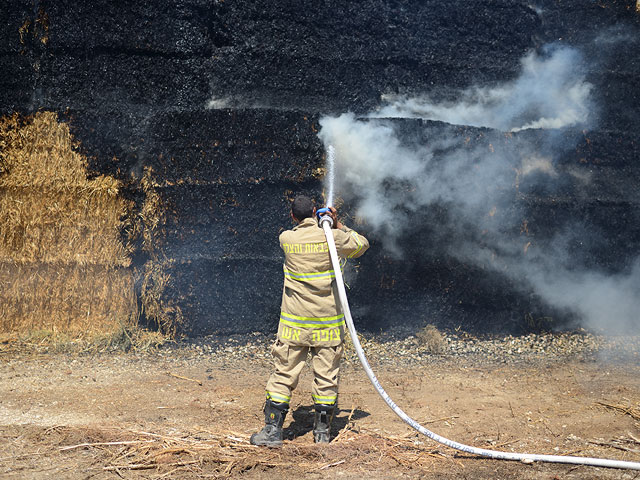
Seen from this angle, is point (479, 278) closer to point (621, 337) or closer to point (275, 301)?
point (621, 337)

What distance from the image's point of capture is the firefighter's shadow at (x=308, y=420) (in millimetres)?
4396

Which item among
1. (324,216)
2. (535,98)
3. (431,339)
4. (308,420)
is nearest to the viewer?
(324,216)

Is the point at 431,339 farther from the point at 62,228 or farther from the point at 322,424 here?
the point at 62,228

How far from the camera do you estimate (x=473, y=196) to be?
22.0 feet

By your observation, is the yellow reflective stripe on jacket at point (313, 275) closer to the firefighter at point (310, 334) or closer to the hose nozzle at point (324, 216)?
the firefighter at point (310, 334)

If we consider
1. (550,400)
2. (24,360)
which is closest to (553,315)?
(550,400)

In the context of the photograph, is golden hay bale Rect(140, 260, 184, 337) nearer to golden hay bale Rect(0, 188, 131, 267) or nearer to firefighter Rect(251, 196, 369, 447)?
golden hay bale Rect(0, 188, 131, 267)

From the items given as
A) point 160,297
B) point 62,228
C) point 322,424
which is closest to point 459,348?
point 322,424

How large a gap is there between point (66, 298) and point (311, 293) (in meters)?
3.57

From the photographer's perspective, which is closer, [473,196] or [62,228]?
[62,228]

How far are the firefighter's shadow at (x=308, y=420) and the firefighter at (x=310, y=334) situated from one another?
291mm

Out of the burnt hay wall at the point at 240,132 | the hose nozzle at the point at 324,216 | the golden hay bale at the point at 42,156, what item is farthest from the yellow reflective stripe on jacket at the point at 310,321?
the golden hay bale at the point at 42,156

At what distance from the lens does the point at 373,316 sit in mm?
6641

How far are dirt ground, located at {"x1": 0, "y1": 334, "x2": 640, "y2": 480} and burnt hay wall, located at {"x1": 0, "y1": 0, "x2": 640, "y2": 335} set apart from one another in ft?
2.46
